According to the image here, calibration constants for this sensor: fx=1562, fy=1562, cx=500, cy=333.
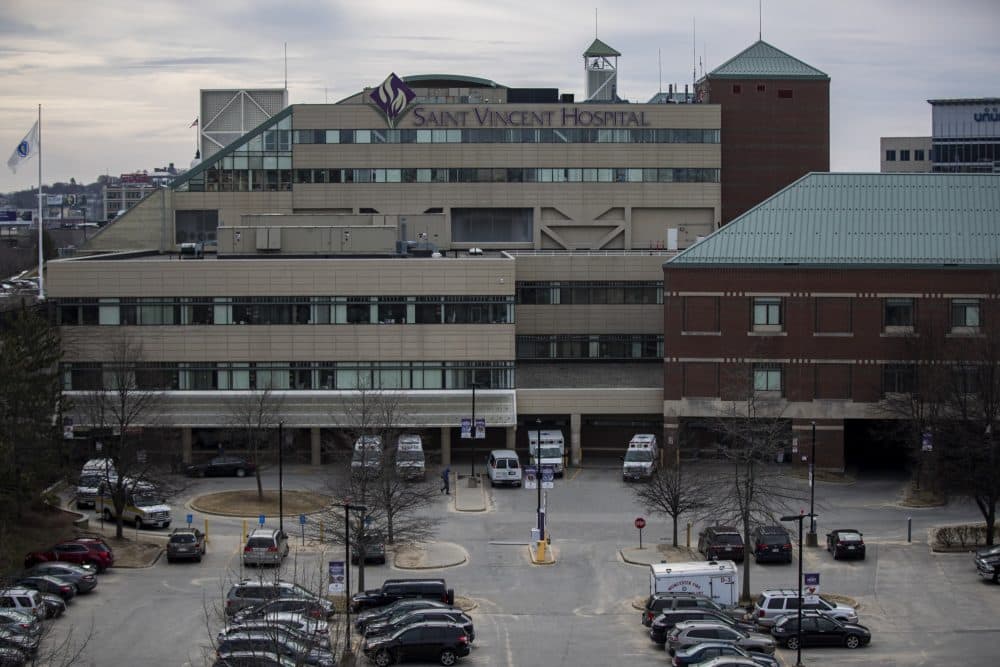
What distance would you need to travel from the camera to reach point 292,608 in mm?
48469

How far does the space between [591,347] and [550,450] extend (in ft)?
55.6

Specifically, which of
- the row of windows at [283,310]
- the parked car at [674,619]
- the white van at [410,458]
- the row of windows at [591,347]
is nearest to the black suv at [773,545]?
the parked car at [674,619]

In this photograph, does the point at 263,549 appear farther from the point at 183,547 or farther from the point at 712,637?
the point at 712,637

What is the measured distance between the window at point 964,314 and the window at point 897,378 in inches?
130

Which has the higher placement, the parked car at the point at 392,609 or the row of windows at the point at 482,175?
the row of windows at the point at 482,175

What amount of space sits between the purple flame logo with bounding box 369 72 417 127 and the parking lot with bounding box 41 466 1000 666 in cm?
3877

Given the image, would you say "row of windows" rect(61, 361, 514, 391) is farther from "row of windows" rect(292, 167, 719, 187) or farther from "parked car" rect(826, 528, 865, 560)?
"parked car" rect(826, 528, 865, 560)

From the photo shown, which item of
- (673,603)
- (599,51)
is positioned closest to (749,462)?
(673,603)

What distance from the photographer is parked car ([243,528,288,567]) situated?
5944 centimetres

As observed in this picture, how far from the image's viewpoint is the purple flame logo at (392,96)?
105 meters

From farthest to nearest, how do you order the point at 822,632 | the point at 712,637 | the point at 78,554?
the point at 78,554
the point at 822,632
the point at 712,637

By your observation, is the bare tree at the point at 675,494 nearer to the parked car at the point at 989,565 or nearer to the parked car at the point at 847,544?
the parked car at the point at 847,544

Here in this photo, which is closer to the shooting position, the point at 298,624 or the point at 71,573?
the point at 298,624

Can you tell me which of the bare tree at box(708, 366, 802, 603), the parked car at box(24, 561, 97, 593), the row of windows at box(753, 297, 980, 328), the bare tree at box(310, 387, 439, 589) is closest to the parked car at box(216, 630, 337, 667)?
the bare tree at box(310, 387, 439, 589)
